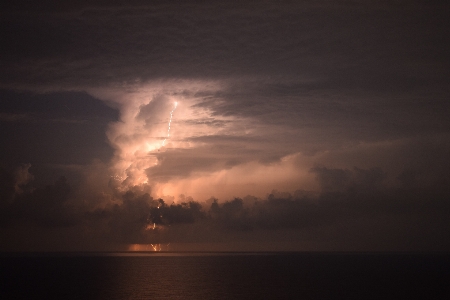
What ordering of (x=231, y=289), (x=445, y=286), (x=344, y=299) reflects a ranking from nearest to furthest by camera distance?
(x=344, y=299) → (x=231, y=289) → (x=445, y=286)

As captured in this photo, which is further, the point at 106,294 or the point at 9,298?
the point at 106,294

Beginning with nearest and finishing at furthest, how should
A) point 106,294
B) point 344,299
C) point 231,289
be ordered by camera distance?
point 344,299 → point 106,294 → point 231,289

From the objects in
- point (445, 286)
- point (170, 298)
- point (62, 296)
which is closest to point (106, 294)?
point (62, 296)

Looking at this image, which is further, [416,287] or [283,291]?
[416,287]

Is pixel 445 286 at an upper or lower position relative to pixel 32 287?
lower

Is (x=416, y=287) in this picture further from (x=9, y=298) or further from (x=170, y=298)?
(x=9, y=298)

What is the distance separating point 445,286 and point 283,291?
4332 centimetres

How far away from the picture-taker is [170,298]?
79.9 metres

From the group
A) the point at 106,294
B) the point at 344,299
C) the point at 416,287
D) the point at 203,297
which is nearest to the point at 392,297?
the point at 344,299

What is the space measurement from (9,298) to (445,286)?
96.8 metres

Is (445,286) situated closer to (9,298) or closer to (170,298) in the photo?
(170,298)

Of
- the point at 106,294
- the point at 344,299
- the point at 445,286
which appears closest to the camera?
the point at 344,299

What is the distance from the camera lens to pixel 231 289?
92.1 metres

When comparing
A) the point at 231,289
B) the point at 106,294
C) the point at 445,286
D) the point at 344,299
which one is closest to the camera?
the point at 344,299
